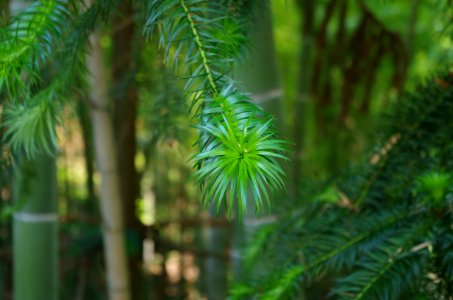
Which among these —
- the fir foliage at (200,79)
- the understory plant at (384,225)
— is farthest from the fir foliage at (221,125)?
the understory plant at (384,225)

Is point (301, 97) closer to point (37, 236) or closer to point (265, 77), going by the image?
point (265, 77)

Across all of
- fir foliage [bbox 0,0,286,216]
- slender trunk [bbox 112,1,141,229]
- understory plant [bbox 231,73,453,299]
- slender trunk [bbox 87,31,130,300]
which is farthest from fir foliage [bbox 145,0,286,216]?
slender trunk [bbox 112,1,141,229]

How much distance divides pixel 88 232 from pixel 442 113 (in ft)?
3.24

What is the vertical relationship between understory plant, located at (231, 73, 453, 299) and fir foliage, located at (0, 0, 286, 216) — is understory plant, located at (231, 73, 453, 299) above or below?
below

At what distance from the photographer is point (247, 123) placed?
37 cm

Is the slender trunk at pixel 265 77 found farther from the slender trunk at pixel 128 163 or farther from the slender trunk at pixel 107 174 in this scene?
the slender trunk at pixel 128 163

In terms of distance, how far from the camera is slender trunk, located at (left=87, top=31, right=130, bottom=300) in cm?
97

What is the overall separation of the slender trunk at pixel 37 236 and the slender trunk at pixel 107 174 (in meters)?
0.08

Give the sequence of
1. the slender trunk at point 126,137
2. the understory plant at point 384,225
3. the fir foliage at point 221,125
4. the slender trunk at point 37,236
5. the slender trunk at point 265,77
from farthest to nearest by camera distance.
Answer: the slender trunk at point 126,137 < the slender trunk at point 37,236 < the slender trunk at point 265,77 < the understory plant at point 384,225 < the fir foliage at point 221,125

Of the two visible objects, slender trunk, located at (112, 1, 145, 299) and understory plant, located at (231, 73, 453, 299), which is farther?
slender trunk, located at (112, 1, 145, 299)

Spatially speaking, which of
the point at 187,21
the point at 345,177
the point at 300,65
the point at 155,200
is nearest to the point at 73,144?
the point at 155,200

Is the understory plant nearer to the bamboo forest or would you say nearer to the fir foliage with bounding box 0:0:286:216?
the bamboo forest

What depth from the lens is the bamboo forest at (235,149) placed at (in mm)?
413

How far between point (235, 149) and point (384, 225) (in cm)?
29
